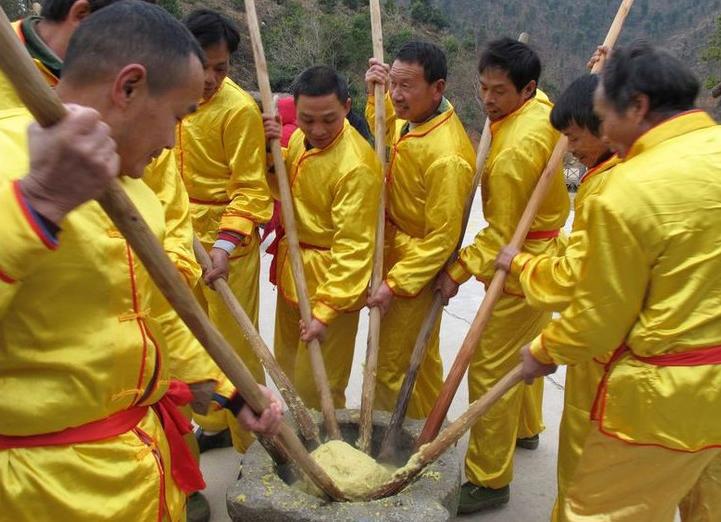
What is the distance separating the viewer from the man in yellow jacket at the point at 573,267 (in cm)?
235

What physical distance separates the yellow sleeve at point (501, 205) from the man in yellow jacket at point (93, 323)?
5.90 feet

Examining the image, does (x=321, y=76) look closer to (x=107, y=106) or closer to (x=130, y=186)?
(x=130, y=186)

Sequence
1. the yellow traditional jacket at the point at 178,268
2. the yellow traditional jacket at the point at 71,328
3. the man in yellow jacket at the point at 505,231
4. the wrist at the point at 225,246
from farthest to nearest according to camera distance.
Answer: the wrist at the point at 225,246 → the man in yellow jacket at the point at 505,231 → the yellow traditional jacket at the point at 178,268 → the yellow traditional jacket at the point at 71,328

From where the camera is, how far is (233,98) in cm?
329

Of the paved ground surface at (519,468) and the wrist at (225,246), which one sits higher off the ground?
the wrist at (225,246)

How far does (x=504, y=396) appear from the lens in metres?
3.05

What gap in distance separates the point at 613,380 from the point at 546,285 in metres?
0.47

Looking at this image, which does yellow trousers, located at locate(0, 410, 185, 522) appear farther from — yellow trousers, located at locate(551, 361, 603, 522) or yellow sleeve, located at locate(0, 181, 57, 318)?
yellow trousers, located at locate(551, 361, 603, 522)

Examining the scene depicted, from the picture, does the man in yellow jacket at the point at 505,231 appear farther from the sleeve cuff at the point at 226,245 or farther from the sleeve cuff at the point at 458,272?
the sleeve cuff at the point at 226,245

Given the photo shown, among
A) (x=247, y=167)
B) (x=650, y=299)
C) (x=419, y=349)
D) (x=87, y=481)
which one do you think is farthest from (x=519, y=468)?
(x=87, y=481)

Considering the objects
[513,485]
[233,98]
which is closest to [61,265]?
[233,98]

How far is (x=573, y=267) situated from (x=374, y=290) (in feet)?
3.58

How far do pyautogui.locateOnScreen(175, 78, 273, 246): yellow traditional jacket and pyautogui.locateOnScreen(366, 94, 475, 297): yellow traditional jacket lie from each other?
663mm

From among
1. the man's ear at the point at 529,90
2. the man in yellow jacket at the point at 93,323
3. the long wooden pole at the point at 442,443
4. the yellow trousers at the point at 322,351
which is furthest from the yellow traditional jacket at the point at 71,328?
the man's ear at the point at 529,90
